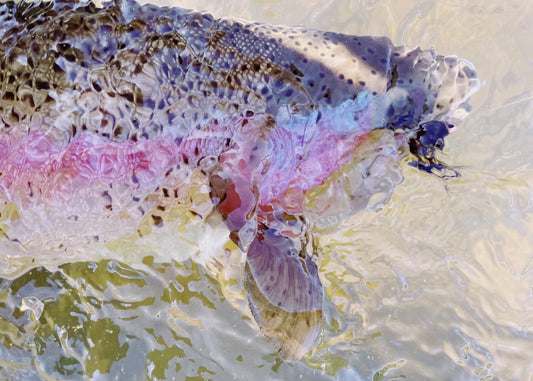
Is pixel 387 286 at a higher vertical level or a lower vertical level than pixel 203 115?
lower

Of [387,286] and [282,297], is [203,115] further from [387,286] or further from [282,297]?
[387,286]

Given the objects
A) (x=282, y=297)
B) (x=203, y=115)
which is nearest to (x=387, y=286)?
(x=282, y=297)

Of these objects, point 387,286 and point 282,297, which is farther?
point 387,286

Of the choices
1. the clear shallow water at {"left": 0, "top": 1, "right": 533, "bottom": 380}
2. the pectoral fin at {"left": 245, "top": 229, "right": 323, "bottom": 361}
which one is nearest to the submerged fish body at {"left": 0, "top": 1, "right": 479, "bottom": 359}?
the pectoral fin at {"left": 245, "top": 229, "right": 323, "bottom": 361}

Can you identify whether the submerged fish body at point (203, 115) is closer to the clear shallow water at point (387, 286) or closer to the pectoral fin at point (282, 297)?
the pectoral fin at point (282, 297)

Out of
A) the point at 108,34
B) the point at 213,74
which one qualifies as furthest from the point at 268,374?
the point at 108,34

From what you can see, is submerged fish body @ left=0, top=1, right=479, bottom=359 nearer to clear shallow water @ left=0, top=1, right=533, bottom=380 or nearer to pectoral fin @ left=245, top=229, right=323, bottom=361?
pectoral fin @ left=245, top=229, right=323, bottom=361
